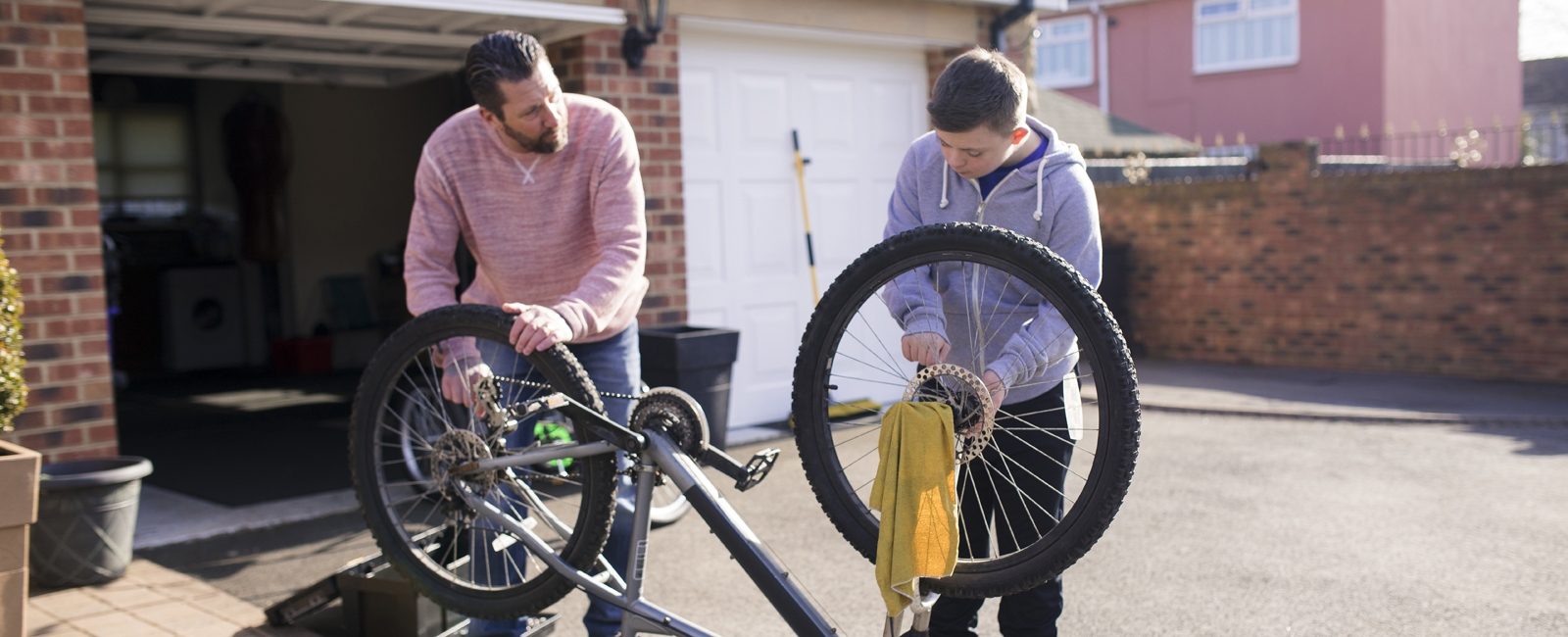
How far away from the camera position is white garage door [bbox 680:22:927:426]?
7414 millimetres

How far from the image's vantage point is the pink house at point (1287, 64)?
19766mm

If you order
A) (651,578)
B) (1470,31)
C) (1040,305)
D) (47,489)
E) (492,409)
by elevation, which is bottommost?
(651,578)

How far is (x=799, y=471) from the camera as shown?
255 inches

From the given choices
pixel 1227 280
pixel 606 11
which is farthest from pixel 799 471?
pixel 1227 280

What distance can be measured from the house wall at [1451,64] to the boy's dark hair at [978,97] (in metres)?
19.2

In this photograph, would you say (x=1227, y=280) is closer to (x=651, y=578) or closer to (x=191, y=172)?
(x=651, y=578)

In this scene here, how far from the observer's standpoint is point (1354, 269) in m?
10.6

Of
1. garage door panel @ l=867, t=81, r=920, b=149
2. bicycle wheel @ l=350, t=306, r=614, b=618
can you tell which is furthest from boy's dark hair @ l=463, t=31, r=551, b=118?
garage door panel @ l=867, t=81, r=920, b=149

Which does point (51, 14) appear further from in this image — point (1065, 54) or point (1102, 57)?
point (1065, 54)

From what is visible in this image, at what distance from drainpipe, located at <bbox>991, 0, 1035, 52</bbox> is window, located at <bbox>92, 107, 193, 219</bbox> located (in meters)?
7.66

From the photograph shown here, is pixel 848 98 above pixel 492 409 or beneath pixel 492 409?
above

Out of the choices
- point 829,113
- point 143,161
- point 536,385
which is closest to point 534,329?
point 536,385

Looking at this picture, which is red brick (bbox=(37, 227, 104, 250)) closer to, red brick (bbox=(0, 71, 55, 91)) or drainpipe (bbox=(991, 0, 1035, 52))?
red brick (bbox=(0, 71, 55, 91))

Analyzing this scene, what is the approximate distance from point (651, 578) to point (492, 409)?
1739mm
